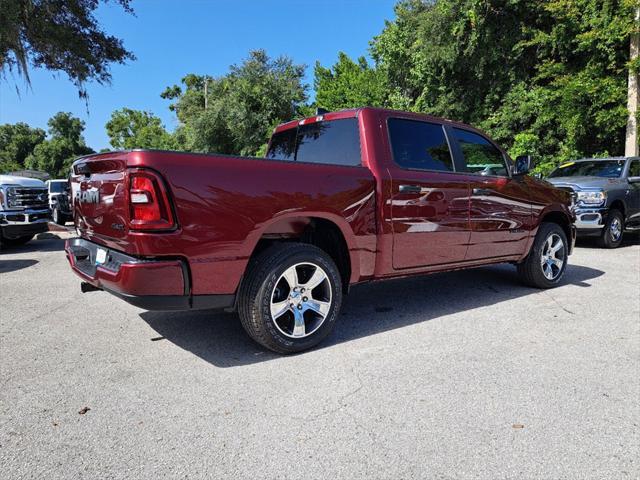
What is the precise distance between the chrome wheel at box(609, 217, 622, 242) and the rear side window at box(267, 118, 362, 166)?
25.0 feet

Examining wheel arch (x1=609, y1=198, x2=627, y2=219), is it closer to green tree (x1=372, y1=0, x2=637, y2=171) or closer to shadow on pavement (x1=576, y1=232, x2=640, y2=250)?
shadow on pavement (x1=576, y1=232, x2=640, y2=250)

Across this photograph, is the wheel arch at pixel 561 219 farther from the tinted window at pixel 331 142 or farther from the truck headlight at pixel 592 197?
A: the truck headlight at pixel 592 197

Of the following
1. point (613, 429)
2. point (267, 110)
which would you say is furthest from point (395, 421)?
point (267, 110)

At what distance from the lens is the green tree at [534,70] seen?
1378 cm

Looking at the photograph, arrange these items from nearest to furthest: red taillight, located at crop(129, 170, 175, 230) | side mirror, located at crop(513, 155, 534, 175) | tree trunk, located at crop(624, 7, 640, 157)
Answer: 1. red taillight, located at crop(129, 170, 175, 230)
2. side mirror, located at crop(513, 155, 534, 175)
3. tree trunk, located at crop(624, 7, 640, 157)

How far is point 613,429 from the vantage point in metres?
2.40

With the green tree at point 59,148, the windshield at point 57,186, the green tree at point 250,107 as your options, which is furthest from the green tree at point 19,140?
the windshield at point 57,186

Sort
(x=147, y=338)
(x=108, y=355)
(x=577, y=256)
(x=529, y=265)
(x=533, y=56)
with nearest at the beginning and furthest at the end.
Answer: (x=108, y=355) → (x=147, y=338) → (x=529, y=265) → (x=577, y=256) → (x=533, y=56)

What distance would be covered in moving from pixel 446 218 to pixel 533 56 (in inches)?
641

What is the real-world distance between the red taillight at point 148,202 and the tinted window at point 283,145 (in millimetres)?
2012

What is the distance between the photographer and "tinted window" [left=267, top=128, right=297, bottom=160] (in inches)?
179

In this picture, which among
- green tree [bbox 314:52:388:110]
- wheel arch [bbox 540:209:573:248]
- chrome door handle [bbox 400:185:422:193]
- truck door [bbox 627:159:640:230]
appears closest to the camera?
chrome door handle [bbox 400:185:422:193]

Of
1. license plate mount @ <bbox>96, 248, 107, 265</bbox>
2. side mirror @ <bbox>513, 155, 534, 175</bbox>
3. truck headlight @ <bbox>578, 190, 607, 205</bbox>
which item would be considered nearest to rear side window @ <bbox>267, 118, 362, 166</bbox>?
license plate mount @ <bbox>96, 248, 107, 265</bbox>

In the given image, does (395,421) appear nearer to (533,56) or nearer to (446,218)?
(446,218)
